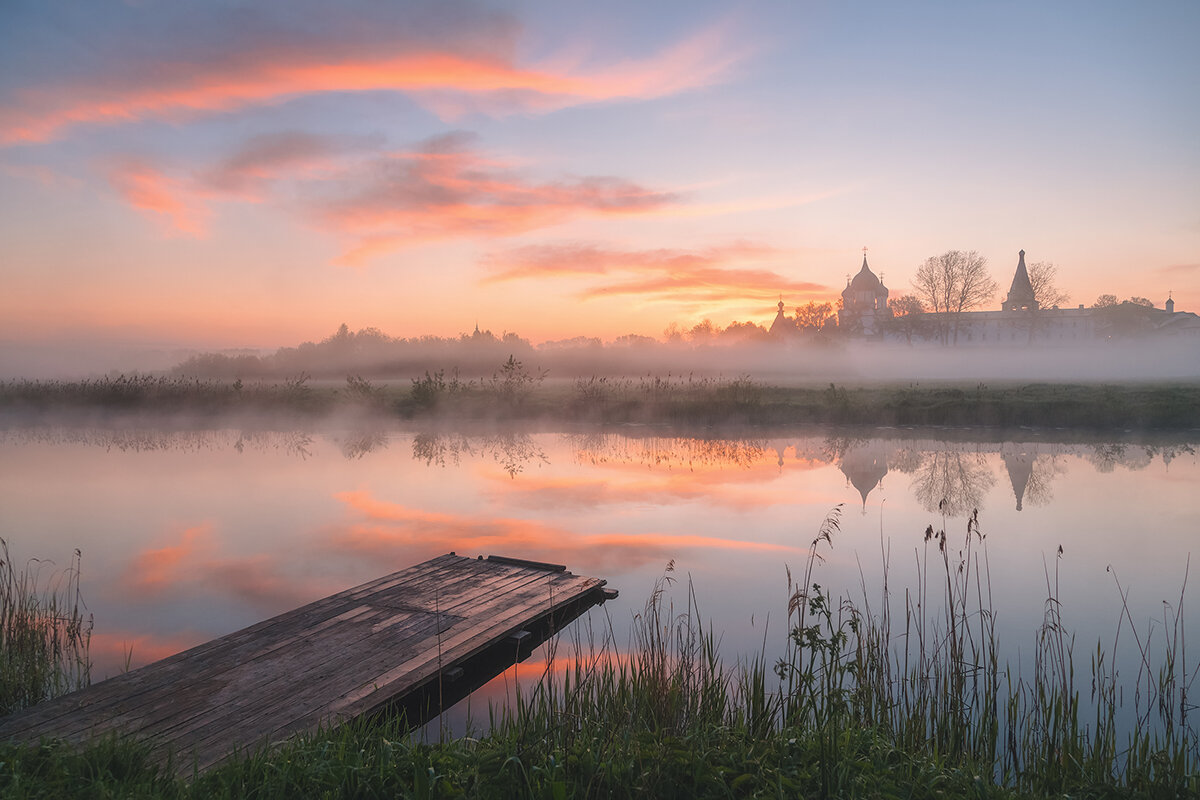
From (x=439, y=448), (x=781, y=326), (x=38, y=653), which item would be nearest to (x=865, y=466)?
(x=439, y=448)

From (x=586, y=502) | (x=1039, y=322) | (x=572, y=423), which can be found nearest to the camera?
(x=586, y=502)

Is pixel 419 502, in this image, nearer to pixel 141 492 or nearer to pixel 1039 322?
pixel 141 492

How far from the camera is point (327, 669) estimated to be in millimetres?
5461

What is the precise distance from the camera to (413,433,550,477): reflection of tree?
1822 cm

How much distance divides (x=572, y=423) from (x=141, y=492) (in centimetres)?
1539

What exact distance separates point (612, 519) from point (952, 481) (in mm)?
7778

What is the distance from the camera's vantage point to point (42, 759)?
3.79 meters

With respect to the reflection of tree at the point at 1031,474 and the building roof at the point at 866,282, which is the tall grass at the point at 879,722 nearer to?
the reflection of tree at the point at 1031,474

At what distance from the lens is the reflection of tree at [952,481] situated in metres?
12.7

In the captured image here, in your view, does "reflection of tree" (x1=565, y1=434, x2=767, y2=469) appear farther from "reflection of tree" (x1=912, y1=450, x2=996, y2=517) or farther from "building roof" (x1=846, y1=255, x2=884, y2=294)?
"building roof" (x1=846, y1=255, x2=884, y2=294)

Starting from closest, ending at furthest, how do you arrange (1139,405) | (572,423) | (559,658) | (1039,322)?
1. (559,658)
2. (1139,405)
3. (572,423)
4. (1039,322)

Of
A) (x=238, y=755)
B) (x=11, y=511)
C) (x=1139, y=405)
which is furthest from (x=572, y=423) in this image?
(x=238, y=755)

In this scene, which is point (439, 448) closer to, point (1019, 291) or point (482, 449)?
point (482, 449)

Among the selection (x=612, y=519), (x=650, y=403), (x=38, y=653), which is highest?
(x=650, y=403)
